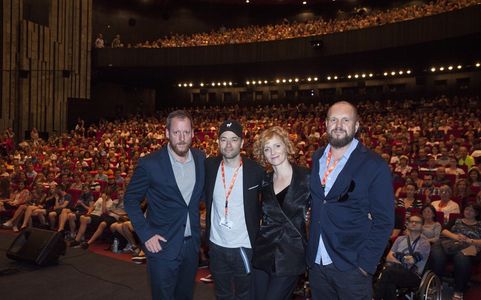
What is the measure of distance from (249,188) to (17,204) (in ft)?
24.9

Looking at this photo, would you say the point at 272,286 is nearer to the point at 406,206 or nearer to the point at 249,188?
the point at 249,188

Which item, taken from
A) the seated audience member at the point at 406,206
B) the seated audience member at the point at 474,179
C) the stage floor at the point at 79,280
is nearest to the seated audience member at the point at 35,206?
the stage floor at the point at 79,280

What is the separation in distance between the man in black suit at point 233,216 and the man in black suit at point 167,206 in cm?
16

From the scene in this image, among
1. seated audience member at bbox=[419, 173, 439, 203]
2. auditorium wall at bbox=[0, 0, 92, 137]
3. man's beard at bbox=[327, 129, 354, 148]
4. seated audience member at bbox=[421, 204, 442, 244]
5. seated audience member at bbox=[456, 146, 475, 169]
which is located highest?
auditorium wall at bbox=[0, 0, 92, 137]

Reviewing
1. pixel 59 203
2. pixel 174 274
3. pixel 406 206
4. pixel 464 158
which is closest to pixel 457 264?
pixel 406 206

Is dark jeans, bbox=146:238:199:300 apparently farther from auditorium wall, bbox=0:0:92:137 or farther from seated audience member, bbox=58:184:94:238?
auditorium wall, bbox=0:0:92:137

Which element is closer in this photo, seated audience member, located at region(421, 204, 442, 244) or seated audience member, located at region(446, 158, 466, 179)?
seated audience member, located at region(421, 204, 442, 244)

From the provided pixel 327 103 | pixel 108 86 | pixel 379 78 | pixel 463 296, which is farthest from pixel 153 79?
pixel 463 296

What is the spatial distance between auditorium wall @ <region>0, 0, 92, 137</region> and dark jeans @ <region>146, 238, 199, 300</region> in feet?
55.2

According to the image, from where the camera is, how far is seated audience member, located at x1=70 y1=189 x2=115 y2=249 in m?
6.99

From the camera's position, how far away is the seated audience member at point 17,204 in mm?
A: 8280

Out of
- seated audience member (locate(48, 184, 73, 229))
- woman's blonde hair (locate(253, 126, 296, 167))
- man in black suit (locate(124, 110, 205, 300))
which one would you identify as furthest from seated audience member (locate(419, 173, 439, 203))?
seated audience member (locate(48, 184, 73, 229))

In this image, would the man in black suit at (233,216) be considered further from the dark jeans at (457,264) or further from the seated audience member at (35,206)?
the seated audience member at (35,206)

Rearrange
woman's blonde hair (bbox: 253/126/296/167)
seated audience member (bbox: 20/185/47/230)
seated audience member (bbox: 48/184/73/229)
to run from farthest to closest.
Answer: seated audience member (bbox: 20/185/47/230), seated audience member (bbox: 48/184/73/229), woman's blonde hair (bbox: 253/126/296/167)
